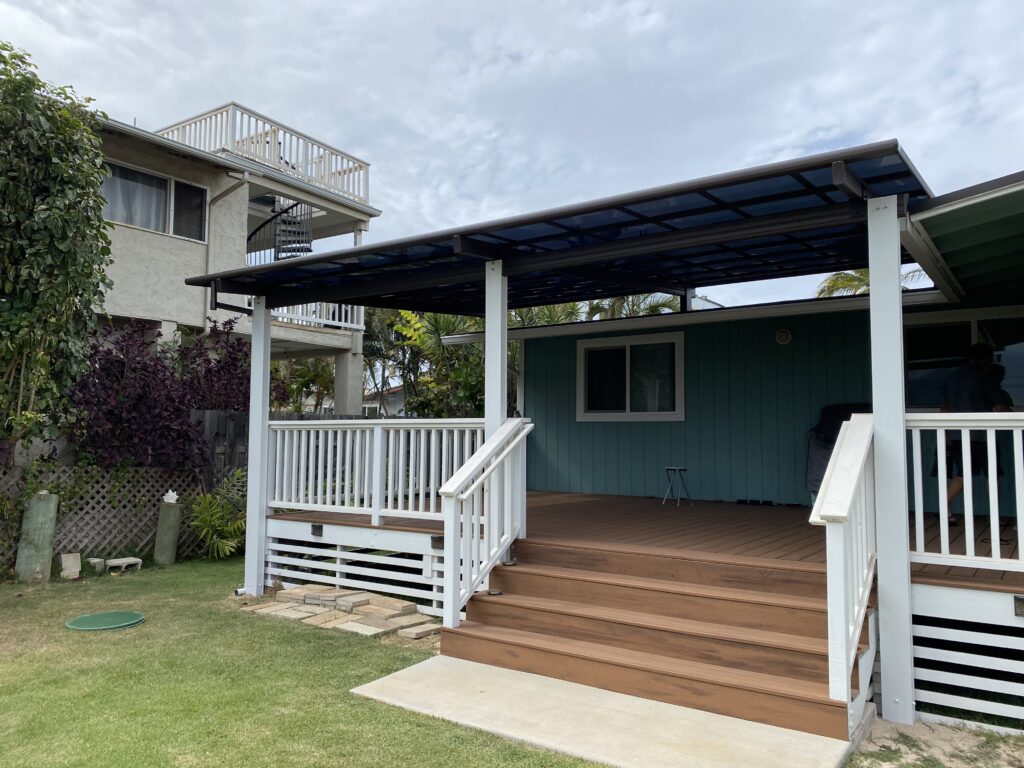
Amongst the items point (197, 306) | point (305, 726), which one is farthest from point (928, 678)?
point (197, 306)

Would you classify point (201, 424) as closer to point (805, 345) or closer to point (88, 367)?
point (88, 367)

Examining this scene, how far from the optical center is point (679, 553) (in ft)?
15.7

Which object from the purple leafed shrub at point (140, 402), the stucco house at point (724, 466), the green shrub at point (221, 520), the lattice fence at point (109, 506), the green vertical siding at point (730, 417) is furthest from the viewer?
the green shrub at point (221, 520)

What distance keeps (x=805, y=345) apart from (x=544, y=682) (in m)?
4.61

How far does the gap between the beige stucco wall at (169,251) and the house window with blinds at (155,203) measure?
0.12 metres

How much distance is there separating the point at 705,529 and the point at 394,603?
2621 mm

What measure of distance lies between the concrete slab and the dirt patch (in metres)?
0.27

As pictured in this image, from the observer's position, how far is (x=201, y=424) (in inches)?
355

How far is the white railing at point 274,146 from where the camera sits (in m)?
13.0

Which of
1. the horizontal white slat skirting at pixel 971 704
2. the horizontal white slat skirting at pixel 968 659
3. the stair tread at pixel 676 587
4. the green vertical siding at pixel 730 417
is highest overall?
the green vertical siding at pixel 730 417

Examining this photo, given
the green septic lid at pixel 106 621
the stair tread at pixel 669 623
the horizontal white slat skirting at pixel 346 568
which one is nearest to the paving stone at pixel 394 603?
the horizontal white slat skirting at pixel 346 568

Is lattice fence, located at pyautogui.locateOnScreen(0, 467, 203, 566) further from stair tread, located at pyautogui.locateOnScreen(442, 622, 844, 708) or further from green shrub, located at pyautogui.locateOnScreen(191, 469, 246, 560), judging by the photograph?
stair tread, located at pyautogui.locateOnScreen(442, 622, 844, 708)

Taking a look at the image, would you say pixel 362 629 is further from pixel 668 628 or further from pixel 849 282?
pixel 849 282

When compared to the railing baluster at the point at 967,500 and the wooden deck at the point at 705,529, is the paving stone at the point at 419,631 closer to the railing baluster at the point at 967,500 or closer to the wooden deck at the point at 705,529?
the wooden deck at the point at 705,529
